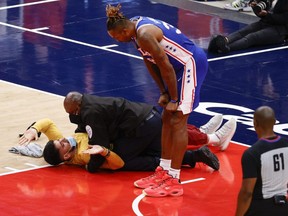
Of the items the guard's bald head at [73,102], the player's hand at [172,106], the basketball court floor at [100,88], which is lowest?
the basketball court floor at [100,88]

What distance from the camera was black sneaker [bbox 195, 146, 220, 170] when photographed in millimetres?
12266

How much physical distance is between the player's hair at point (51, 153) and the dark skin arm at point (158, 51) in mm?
1524

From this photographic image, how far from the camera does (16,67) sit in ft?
54.1

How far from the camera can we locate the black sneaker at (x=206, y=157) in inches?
483

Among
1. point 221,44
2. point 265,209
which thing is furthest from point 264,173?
point 221,44

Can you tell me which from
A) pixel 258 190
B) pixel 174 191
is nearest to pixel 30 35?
pixel 174 191

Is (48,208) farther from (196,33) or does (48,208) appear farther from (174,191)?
(196,33)

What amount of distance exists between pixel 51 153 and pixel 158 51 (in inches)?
72.0

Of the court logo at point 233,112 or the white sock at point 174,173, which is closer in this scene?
the white sock at point 174,173

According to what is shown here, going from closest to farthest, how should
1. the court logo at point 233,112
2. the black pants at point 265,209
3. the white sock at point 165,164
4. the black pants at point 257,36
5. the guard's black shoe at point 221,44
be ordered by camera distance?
the black pants at point 265,209
the white sock at point 165,164
the court logo at point 233,112
the guard's black shoe at point 221,44
the black pants at point 257,36

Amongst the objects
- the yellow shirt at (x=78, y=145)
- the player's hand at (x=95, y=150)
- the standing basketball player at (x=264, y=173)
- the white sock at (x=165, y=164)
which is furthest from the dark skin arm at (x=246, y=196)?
the yellow shirt at (x=78, y=145)

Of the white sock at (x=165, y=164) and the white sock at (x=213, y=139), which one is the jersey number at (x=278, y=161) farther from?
the white sock at (x=213, y=139)

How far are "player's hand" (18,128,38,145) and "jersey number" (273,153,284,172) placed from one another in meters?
4.23

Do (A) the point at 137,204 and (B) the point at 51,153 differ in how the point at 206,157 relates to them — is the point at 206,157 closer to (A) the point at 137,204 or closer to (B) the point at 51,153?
(A) the point at 137,204
